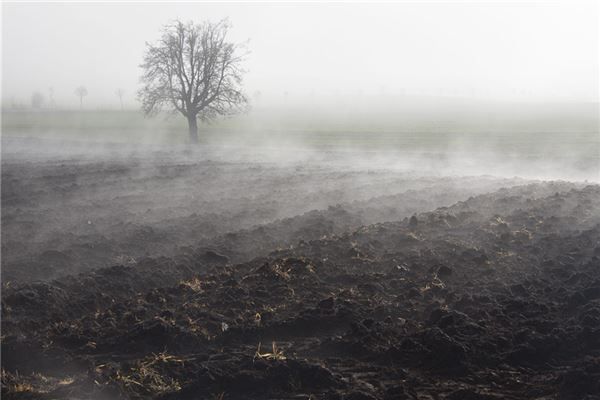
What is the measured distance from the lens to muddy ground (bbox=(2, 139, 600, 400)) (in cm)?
469

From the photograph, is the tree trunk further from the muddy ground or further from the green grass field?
the muddy ground

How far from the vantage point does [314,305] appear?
6.19 metres

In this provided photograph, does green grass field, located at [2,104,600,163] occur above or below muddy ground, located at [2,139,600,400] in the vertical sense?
above

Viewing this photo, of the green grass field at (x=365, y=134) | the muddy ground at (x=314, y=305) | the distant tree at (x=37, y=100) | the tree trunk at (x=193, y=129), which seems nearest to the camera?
the muddy ground at (x=314, y=305)

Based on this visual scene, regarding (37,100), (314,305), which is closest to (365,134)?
(314,305)

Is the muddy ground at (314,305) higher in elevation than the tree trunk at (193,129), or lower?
lower

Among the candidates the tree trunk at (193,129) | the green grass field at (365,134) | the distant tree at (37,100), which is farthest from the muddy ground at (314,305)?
the distant tree at (37,100)

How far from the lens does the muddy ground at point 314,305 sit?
4.69 m

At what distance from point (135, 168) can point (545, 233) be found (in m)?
16.9

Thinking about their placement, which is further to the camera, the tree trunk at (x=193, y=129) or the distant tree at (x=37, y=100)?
the distant tree at (x=37, y=100)

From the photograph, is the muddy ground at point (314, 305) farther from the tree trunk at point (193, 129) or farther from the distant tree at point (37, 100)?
the distant tree at point (37, 100)

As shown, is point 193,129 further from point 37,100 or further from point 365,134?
point 37,100

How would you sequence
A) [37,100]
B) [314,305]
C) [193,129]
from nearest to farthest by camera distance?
[314,305] < [193,129] < [37,100]

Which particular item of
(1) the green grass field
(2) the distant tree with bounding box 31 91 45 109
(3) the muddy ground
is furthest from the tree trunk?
(2) the distant tree with bounding box 31 91 45 109
